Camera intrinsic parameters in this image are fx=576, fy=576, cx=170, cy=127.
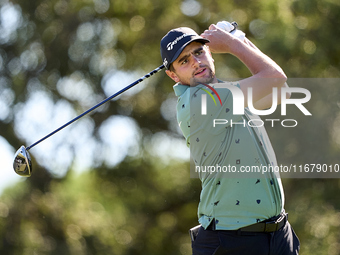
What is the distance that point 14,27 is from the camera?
21.2ft

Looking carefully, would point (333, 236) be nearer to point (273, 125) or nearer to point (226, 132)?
point (273, 125)

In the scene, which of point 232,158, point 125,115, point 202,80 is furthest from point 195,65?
point 125,115

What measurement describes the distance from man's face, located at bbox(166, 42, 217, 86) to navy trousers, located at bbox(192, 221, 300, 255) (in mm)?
590

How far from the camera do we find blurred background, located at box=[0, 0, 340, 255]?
5.86m

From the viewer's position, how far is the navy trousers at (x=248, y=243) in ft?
6.72

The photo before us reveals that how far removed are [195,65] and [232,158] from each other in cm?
41

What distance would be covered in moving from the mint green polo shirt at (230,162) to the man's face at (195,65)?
69 millimetres

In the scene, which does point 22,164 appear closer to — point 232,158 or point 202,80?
point 202,80

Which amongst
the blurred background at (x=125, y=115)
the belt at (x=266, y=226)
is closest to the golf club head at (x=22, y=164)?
the belt at (x=266, y=226)

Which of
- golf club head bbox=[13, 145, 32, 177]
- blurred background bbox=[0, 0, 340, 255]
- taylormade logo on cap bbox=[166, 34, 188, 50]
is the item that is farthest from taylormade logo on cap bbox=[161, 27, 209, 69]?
blurred background bbox=[0, 0, 340, 255]

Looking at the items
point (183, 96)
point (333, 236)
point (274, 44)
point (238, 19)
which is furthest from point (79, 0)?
point (183, 96)

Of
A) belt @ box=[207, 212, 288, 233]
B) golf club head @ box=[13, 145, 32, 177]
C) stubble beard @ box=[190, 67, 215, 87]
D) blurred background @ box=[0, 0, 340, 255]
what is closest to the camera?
belt @ box=[207, 212, 288, 233]

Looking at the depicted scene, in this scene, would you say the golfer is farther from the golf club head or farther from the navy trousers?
the golf club head

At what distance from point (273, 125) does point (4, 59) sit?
3.06 meters
